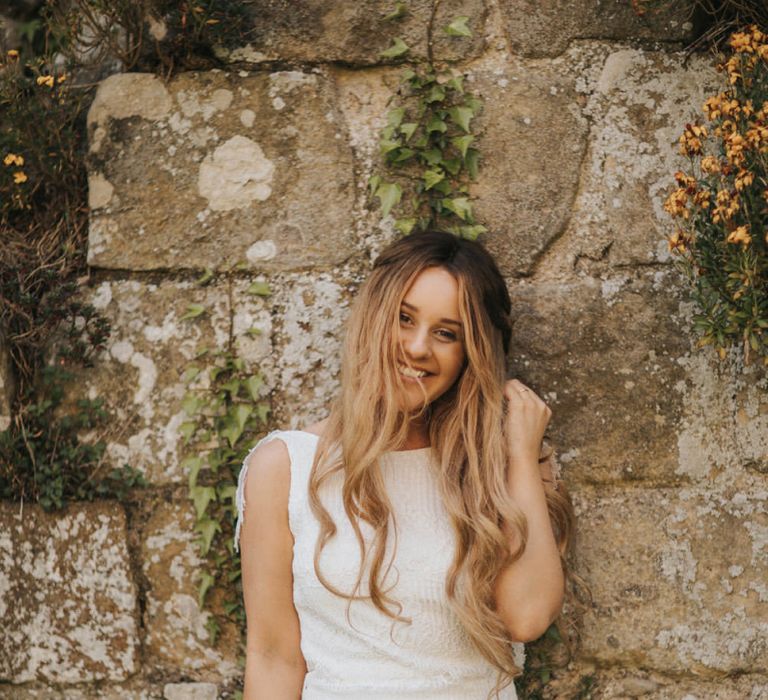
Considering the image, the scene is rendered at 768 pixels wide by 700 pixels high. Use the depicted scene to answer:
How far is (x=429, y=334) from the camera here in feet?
7.02

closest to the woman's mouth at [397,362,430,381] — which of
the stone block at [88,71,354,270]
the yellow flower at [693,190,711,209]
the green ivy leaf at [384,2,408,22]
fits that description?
the stone block at [88,71,354,270]

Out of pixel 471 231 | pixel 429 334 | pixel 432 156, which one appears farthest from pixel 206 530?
pixel 432 156

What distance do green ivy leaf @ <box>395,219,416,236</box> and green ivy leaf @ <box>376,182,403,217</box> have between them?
44 millimetres

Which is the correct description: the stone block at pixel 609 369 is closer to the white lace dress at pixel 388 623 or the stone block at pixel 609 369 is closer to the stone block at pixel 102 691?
the white lace dress at pixel 388 623

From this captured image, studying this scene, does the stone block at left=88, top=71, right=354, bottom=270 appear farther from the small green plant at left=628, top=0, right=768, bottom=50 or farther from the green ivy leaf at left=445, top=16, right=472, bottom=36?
the small green plant at left=628, top=0, right=768, bottom=50

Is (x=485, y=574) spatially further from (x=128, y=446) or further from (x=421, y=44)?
(x=421, y=44)

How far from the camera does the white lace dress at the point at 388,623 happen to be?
2.11 metres

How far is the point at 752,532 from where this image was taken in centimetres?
237

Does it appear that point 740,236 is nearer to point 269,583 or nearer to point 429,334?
point 429,334

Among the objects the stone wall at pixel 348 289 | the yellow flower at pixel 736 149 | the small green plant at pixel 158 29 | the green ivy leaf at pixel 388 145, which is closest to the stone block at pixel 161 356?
the stone wall at pixel 348 289

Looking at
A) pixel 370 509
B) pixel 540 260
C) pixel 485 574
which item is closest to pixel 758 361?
pixel 540 260

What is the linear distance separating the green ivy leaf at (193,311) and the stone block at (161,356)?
0.04 ft

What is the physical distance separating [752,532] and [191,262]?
5.50 feet

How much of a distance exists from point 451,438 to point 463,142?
80cm
